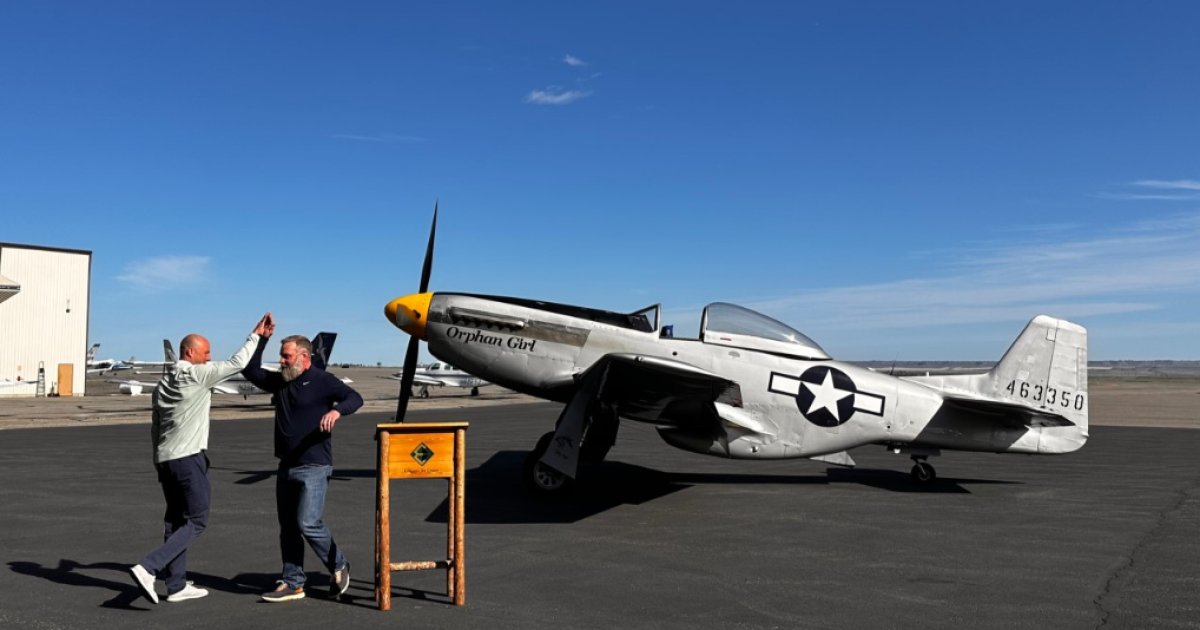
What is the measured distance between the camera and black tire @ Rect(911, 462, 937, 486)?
36.9ft

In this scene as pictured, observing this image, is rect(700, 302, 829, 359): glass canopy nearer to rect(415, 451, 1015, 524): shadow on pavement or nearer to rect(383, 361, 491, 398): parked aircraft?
rect(415, 451, 1015, 524): shadow on pavement

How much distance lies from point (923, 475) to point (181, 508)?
9.68 metres

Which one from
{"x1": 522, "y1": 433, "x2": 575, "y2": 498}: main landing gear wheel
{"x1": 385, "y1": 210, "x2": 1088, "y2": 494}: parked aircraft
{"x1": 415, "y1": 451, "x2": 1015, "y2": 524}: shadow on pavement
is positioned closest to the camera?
{"x1": 415, "y1": 451, "x2": 1015, "y2": 524}: shadow on pavement

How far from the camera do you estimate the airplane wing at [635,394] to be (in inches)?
338

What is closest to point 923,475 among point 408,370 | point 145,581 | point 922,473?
point 922,473

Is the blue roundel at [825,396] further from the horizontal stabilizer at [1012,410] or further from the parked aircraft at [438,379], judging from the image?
the parked aircraft at [438,379]

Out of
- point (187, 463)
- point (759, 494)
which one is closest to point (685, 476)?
point (759, 494)

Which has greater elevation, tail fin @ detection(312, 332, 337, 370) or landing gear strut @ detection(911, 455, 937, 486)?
tail fin @ detection(312, 332, 337, 370)

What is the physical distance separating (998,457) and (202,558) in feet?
46.8

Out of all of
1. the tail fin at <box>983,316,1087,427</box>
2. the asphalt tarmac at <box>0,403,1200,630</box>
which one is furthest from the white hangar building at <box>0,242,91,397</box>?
the tail fin at <box>983,316,1087,427</box>

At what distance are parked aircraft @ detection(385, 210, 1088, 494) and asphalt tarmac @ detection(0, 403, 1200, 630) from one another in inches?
28.5

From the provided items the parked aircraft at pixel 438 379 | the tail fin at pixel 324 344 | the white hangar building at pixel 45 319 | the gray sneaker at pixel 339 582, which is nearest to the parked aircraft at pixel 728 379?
the tail fin at pixel 324 344

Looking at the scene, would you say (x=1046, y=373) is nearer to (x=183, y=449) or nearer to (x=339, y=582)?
(x=339, y=582)

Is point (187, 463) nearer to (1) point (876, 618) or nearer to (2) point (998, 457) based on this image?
(1) point (876, 618)
